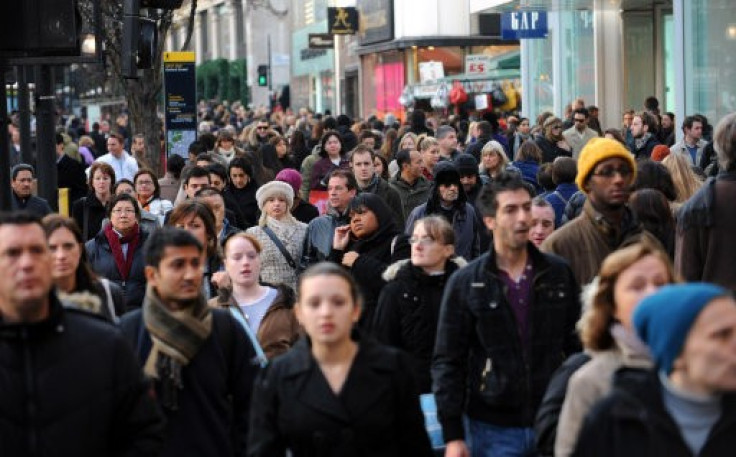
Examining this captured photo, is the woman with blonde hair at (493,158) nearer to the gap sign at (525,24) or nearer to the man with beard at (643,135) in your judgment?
the man with beard at (643,135)

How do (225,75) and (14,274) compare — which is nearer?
Answer: (14,274)

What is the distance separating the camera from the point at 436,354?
23.1 ft

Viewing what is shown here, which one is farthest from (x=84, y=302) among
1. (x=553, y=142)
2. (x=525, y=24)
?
(x=525, y=24)

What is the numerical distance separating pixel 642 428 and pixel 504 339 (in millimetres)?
2437

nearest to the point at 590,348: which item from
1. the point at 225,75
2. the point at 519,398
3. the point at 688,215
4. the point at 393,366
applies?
the point at 393,366

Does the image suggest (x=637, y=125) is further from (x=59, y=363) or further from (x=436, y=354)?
(x=59, y=363)

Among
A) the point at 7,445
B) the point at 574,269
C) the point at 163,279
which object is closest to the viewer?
the point at 7,445

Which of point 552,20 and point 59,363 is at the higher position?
point 552,20

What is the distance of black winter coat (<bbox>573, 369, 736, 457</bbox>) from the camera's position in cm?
446

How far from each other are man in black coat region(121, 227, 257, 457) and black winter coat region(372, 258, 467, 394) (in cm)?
169

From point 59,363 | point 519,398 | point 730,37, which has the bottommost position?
point 519,398

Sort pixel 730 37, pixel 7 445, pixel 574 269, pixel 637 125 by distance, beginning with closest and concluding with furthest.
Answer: pixel 7 445 < pixel 574 269 < pixel 637 125 < pixel 730 37

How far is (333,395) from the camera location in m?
5.76

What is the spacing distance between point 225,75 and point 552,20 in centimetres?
4720
